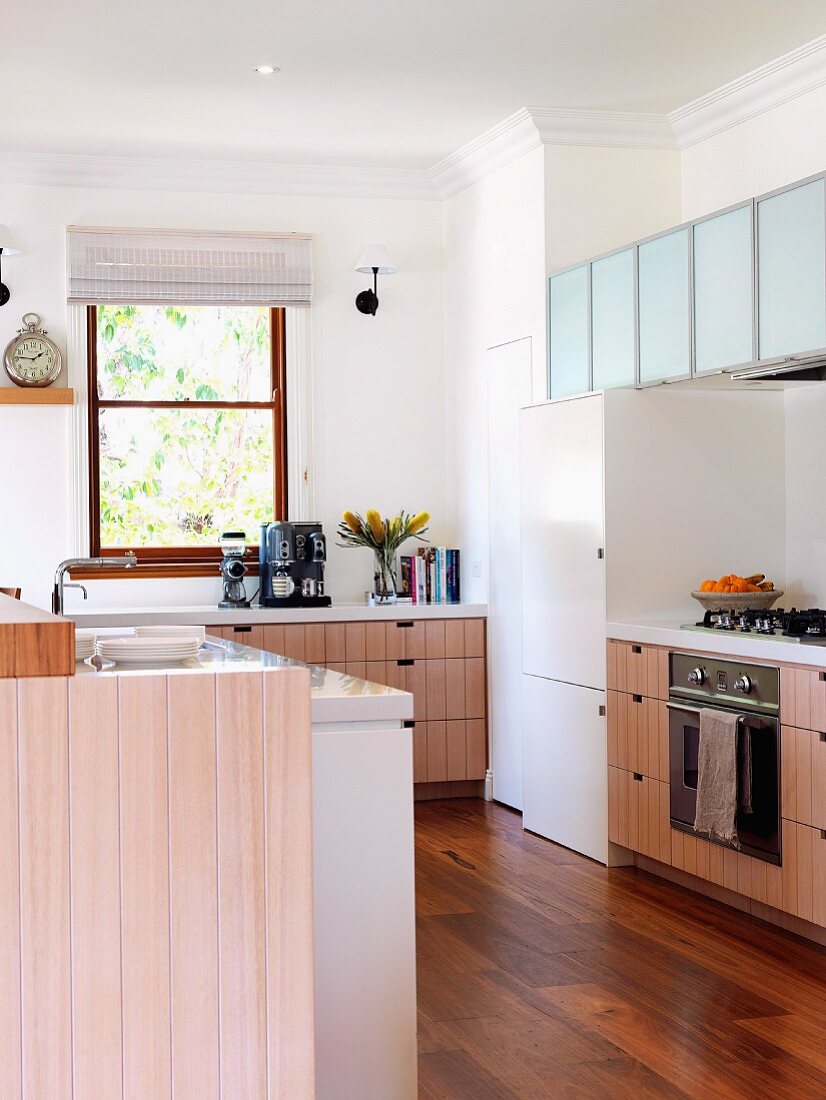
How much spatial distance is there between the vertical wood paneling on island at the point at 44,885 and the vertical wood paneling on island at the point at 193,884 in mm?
159

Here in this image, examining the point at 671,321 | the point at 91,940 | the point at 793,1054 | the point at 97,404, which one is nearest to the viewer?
the point at 91,940

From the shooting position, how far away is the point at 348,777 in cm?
241

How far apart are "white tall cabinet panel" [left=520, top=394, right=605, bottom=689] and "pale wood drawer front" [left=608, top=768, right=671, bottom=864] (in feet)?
1.24

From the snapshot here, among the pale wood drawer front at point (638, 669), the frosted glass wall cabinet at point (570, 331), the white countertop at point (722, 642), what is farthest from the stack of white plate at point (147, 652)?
A: the frosted glass wall cabinet at point (570, 331)

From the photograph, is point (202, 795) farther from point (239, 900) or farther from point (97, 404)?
point (97, 404)

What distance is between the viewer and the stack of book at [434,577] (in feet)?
19.8

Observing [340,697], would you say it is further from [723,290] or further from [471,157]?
[471,157]

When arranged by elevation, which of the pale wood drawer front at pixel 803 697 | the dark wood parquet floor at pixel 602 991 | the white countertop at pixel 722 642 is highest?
the white countertop at pixel 722 642

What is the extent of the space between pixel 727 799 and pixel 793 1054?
107cm

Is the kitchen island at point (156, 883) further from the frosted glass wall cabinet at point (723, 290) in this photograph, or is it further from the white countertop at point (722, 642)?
the frosted glass wall cabinet at point (723, 290)

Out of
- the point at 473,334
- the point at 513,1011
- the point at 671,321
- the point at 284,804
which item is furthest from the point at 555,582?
the point at 284,804

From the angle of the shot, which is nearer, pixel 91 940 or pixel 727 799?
pixel 91 940

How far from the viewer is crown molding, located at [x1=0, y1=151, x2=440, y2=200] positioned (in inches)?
229

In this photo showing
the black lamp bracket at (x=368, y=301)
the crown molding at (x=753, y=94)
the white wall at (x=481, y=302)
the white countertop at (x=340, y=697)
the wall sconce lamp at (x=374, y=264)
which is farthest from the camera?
the black lamp bracket at (x=368, y=301)
